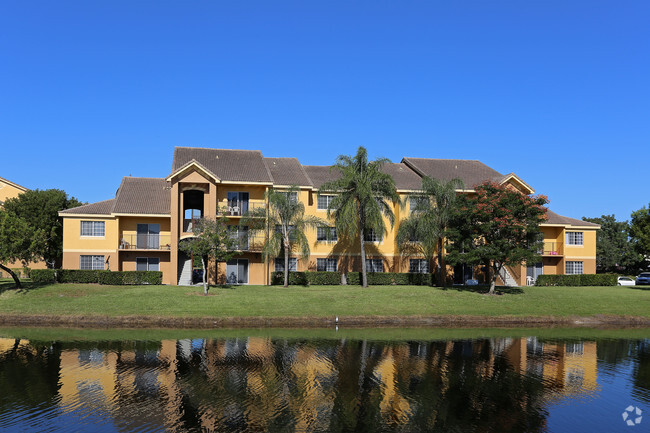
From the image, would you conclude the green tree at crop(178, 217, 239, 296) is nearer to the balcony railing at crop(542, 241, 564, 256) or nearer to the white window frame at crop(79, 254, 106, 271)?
the white window frame at crop(79, 254, 106, 271)

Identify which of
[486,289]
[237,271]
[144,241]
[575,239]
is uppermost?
[575,239]

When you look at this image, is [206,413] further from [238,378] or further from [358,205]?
[358,205]

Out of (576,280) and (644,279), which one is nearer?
(576,280)

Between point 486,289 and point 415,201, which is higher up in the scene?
point 415,201

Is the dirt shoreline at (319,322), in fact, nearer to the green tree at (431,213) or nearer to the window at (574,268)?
the green tree at (431,213)

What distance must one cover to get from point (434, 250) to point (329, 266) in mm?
9894

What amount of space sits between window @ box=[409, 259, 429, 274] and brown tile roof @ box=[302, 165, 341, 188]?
35.9 feet

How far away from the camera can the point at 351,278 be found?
1766 inches

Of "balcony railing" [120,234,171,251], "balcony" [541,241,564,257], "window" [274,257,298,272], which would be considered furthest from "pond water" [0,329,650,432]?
"balcony" [541,241,564,257]

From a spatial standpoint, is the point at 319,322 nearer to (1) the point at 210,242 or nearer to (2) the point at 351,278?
(1) the point at 210,242

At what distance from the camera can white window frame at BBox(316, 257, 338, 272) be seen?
46.7m

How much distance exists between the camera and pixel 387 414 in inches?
589

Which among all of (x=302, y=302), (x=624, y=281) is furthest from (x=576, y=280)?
(x=302, y=302)

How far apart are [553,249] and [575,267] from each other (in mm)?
3501
